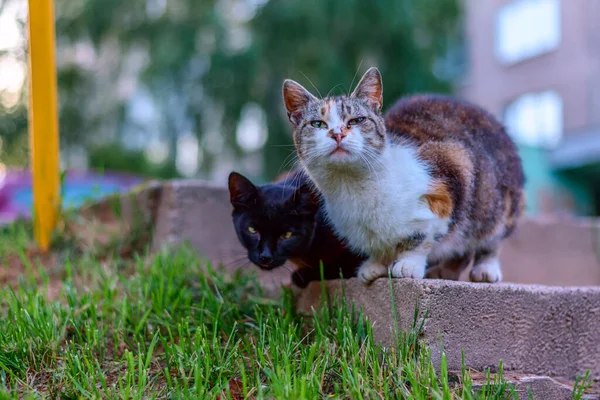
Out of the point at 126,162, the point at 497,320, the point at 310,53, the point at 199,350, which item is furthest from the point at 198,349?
the point at 126,162

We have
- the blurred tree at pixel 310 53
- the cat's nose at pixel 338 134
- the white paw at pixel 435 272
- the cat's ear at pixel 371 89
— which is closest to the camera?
the cat's nose at pixel 338 134

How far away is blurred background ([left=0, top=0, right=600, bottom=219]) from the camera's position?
31.6ft

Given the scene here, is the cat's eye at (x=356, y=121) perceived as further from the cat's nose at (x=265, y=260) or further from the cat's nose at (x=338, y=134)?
the cat's nose at (x=265, y=260)

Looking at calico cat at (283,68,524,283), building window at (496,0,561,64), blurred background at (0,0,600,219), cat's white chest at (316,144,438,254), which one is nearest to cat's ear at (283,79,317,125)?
calico cat at (283,68,524,283)

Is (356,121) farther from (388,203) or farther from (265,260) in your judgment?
(265,260)

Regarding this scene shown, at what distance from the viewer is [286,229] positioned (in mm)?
2697

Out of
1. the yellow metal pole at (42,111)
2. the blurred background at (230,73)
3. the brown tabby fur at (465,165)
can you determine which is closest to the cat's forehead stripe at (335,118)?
the brown tabby fur at (465,165)

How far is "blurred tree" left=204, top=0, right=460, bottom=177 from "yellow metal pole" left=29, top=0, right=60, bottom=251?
18.3 feet

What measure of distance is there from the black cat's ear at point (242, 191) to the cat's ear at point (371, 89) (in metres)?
0.61

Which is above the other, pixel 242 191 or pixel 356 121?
pixel 356 121

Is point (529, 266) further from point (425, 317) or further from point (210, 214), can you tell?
point (425, 317)

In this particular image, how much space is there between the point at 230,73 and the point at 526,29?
8023 millimetres

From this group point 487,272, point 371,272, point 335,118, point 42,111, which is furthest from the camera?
point 42,111

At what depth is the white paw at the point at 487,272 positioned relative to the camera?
115 inches
